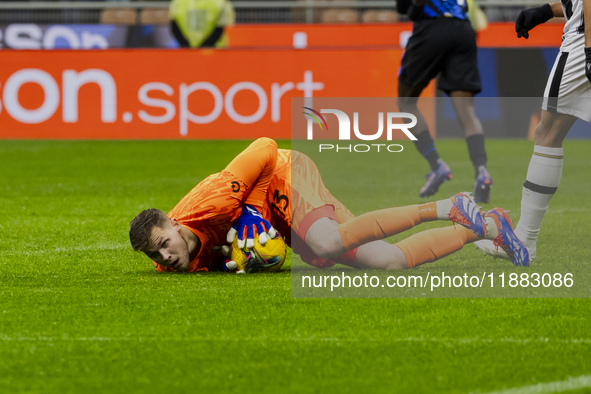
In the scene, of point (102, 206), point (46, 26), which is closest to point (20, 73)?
point (46, 26)

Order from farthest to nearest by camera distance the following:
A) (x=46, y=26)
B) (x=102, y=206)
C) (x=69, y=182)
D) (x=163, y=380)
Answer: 1. (x=46, y=26)
2. (x=69, y=182)
3. (x=102, y=206)
4. (x=163, y=380)

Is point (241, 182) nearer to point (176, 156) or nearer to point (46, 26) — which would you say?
point (176, 156)

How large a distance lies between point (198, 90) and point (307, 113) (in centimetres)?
836

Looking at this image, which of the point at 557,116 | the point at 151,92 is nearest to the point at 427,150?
the point at 557,116

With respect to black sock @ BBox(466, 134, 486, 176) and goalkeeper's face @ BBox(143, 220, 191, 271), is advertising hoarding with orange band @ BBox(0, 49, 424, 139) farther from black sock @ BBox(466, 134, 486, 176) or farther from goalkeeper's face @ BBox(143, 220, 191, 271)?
goalkeeper's face @ BBox(143, 220, 191, 271)

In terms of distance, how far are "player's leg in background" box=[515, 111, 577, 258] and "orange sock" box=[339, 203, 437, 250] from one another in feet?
1.59

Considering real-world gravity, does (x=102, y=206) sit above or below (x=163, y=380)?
below

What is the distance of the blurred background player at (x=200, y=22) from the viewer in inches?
526

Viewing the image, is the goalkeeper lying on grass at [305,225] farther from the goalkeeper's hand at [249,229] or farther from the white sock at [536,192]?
the white sock at [536,192]

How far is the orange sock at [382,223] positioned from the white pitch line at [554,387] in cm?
138

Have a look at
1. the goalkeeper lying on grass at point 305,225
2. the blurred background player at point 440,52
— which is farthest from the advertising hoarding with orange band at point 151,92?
the goalkeeper lying on grass at point 305,225

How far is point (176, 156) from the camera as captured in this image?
1042cm

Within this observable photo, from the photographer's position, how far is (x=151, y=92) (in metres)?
11.9

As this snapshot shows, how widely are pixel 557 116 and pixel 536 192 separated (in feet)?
1.36
